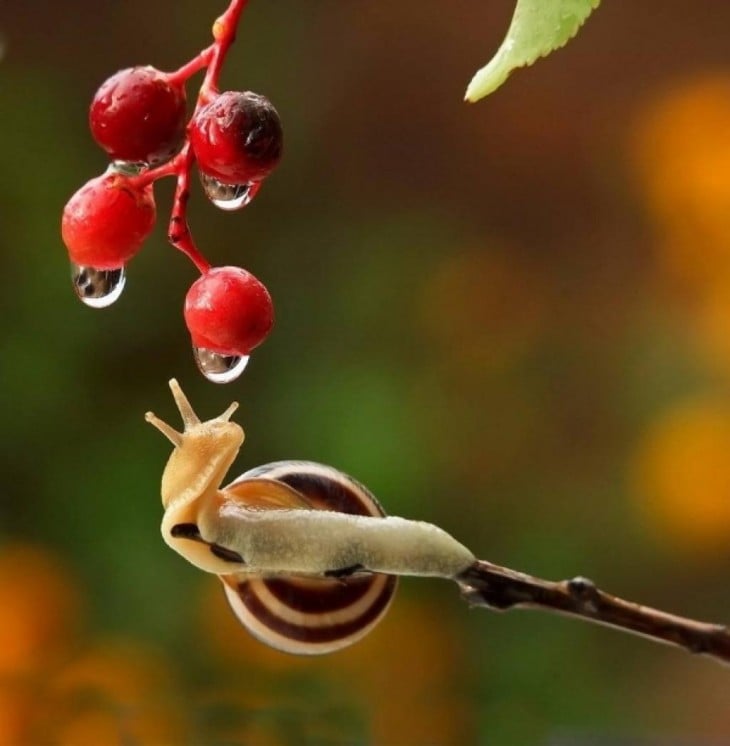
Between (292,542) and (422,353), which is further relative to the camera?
(422,353)

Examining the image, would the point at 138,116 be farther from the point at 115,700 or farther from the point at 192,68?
the point at 115,700

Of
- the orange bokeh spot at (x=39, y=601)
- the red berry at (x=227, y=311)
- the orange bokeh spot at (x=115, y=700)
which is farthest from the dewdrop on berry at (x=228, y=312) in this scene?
the orange bokeh spot at (x=39, y=601)

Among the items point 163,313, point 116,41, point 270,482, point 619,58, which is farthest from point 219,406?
point 270,482

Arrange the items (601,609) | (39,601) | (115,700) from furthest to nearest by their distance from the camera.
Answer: (39,601)
(115,700)
(601,609)

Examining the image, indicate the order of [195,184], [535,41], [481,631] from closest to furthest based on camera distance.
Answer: [535,41] < [195,184] < [481,631]

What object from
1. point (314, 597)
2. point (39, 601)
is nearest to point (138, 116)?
point (314, 597)

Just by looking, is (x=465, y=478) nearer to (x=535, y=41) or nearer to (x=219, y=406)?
(x=219, y=406)

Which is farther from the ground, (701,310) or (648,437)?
(701,310)

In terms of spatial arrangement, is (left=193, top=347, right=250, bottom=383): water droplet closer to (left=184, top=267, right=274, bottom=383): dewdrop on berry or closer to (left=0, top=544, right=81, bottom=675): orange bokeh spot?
(left=184, top=267, right=274, bottom=383): dewdrop on berry
